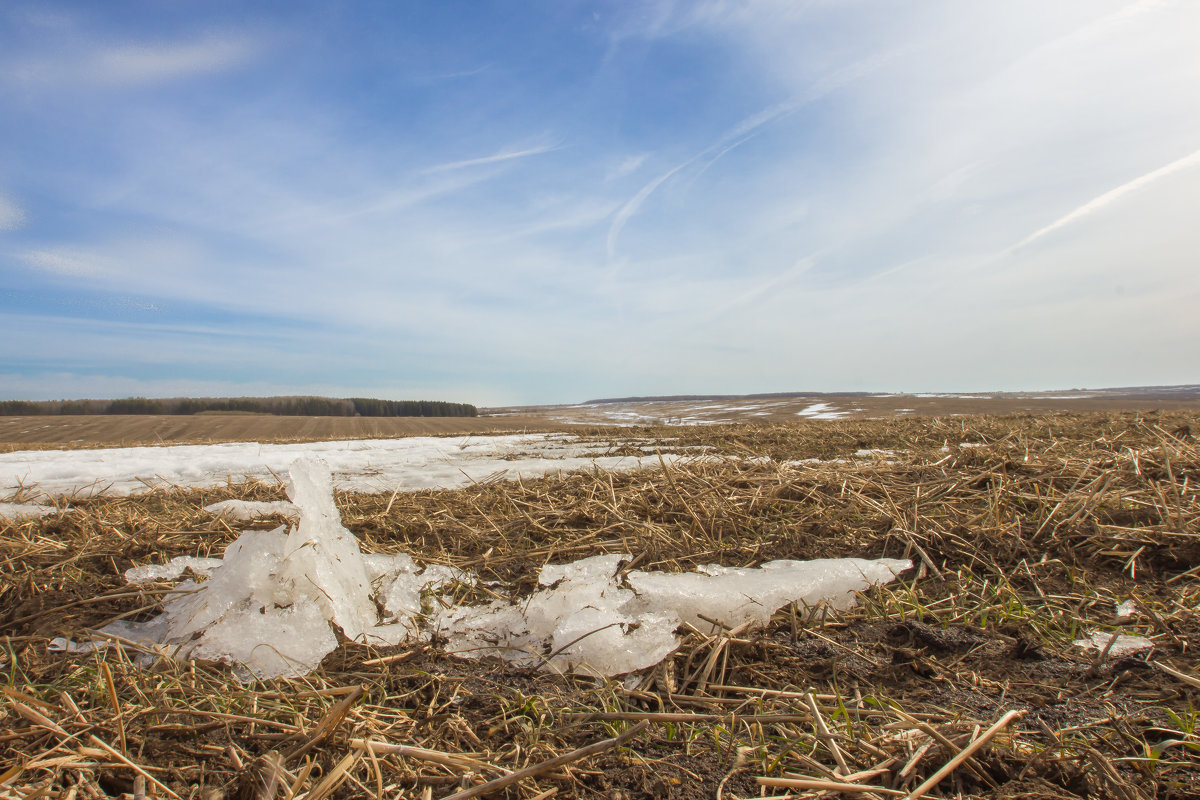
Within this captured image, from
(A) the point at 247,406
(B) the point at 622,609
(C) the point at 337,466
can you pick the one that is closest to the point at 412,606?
(B) the point at 622,609

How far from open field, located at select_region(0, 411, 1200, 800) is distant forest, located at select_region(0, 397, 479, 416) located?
54.7 m

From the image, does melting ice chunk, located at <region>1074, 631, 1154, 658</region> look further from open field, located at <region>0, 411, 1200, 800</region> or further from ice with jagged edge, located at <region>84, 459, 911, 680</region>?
ice with jagged edge, located at <region>84, 459, 911, 680</region>

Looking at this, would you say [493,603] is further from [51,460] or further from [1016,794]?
[51,460]

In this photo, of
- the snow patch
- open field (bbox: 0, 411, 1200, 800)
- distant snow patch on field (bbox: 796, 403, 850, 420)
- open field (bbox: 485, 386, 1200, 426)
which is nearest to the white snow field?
the snow patch

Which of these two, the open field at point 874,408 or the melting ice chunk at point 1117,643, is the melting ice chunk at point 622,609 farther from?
the open field at point 874,408

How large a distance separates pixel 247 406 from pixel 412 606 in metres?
67.1

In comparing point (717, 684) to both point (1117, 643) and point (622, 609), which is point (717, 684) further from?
point (1117, 643)

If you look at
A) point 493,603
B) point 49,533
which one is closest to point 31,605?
point 49,533

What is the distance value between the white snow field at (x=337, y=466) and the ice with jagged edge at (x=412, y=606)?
2.24 meters

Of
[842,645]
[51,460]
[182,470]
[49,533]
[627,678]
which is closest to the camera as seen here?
[627,678]

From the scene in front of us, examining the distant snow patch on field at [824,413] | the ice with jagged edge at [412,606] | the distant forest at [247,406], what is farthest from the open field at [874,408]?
the distant forest at [247,406]

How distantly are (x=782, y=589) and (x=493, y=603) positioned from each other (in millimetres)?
1200

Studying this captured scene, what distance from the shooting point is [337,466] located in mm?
6598

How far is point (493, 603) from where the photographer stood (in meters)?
2.32
